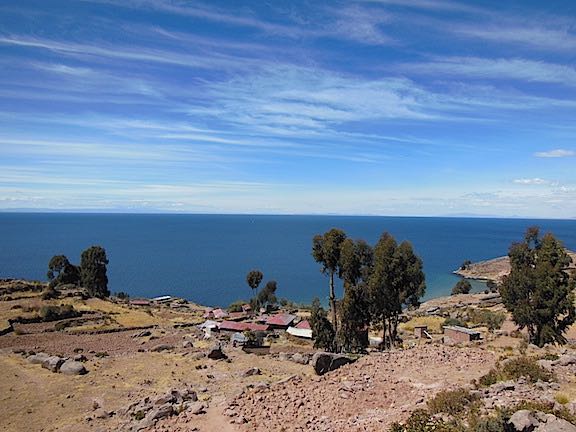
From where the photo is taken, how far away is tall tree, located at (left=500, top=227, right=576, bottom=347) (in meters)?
29.8

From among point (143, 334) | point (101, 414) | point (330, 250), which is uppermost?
point (330, 250)

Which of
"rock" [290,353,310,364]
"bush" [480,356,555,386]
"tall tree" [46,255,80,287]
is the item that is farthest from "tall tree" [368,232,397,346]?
"tall tree" [46,255,80,287]

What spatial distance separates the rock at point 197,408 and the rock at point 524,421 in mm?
11849

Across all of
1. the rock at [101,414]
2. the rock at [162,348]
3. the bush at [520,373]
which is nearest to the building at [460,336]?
the bush at [520,373]

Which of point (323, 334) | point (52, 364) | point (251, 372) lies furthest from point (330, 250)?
point (52, 364)

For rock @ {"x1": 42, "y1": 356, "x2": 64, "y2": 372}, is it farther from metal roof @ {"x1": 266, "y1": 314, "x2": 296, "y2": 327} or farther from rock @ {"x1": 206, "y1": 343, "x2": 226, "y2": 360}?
metal roof @ {"x1": 266, "y1": 314, "x2": 296, "y2": 327}

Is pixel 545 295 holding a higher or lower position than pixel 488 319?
higher

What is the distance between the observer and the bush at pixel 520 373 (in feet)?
51.5

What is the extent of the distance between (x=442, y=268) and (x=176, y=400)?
480 ft

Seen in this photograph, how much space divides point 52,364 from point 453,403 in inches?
1026

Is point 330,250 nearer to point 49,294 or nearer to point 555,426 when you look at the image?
point 555,426

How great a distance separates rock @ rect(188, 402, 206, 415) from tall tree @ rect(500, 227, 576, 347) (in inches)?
920

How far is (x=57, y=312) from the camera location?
51000mm

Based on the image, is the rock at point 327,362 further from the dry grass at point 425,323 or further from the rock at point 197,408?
the dry grass at point 425,323
